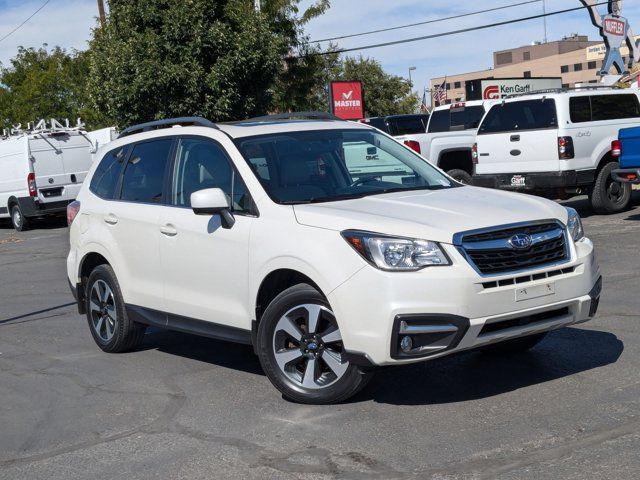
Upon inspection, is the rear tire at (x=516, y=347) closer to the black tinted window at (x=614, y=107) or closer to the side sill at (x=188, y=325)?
the side sill at (x=188, y=325)

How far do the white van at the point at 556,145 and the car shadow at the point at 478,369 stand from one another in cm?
838

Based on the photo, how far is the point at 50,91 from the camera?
163 feet

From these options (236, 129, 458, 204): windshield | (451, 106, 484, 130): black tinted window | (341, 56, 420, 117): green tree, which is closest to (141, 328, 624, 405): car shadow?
(236, 129, 458, 204): windshield

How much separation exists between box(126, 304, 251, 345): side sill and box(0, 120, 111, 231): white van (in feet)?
56.5

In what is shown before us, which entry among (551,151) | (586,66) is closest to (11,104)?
(551,151)

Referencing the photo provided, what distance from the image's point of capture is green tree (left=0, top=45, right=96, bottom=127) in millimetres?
48750

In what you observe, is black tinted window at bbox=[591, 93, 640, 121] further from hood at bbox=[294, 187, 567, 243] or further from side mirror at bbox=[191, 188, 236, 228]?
side mirror at bbox=[191, 188, 236, 228]

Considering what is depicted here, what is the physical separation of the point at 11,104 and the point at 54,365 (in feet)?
153

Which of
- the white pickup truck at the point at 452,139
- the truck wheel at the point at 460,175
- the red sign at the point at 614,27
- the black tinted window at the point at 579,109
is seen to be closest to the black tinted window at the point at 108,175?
the black tinted window at the point at 579,109

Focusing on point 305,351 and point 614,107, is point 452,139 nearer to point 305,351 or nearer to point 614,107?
point 614,107

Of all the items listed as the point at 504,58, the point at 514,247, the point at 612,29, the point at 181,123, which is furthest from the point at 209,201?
the point at 504,58

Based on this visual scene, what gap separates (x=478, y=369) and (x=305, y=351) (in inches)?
56.0

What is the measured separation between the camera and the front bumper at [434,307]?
5.39m

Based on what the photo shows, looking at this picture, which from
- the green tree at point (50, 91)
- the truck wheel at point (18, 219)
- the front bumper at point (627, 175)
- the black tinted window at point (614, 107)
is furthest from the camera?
the green tree at point (50, 91)
